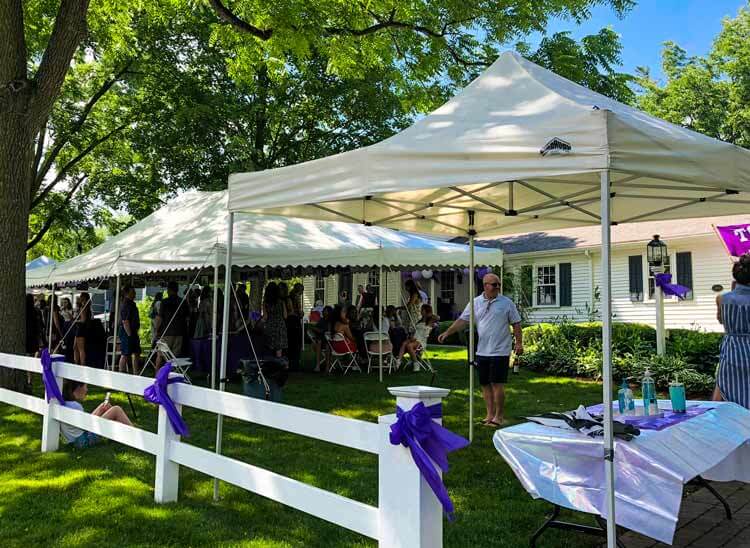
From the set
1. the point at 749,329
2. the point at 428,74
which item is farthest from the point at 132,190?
the point at 749,329

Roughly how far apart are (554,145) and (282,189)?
6.93 feet

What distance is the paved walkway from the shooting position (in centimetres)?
373

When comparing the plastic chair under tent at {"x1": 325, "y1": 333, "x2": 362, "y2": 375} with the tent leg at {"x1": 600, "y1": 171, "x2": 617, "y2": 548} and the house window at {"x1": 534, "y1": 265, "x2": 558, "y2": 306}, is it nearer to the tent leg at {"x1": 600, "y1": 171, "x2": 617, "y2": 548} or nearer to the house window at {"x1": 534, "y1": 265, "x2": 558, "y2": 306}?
the tent leg at {"x1": 600, "y1": 171, "x2": 617, "y2": 548}

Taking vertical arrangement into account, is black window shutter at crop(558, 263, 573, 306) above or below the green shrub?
above

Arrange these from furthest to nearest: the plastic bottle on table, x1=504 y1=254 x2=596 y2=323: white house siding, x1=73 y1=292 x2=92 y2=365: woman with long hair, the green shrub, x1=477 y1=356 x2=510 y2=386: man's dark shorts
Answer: x1=504 y1=254 x2=596 y2=323: white house siding, x1=73 y1=292 x2=92 y2=365: woman with long hair, the green shrub, x1=477 y1=356 x2=510 y2=386: man's dark shorts, the plastic bottle on table

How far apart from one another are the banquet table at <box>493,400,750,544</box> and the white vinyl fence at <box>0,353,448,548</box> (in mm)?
945

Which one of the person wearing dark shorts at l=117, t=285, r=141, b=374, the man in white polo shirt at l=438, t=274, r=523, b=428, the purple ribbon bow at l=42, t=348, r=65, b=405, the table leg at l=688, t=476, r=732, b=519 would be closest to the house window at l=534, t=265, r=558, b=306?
the person wearing dark shorts at l=117, t=285, r=141, b=374

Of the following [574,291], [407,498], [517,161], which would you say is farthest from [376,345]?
[574,291]

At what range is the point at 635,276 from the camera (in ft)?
62.0

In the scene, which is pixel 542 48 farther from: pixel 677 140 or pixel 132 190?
pixel 132 190

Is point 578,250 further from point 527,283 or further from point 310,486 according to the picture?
point 310,486

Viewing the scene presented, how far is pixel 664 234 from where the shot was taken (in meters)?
18.2

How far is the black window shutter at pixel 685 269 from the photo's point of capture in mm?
17750

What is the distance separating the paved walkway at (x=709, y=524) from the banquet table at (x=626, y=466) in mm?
603
